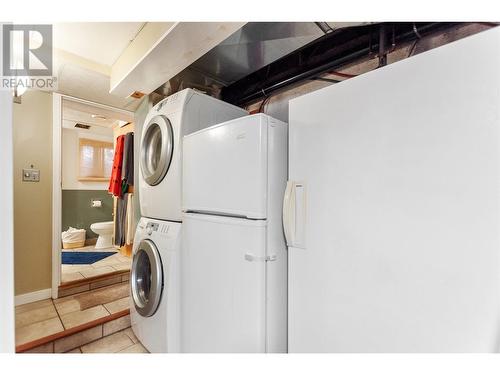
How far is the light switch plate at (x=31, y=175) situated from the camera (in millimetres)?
2110

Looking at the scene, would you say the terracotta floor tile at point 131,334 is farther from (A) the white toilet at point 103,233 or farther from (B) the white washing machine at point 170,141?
(A) the white toilet at point 103,233

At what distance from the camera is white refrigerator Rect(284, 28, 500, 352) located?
576 mm

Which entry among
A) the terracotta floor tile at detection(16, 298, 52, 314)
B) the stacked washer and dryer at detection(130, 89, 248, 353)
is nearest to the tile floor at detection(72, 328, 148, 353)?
the stacked washer and dryer at detection(130, 89, 248, 353)

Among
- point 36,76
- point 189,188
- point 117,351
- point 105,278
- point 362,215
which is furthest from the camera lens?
point 105,278

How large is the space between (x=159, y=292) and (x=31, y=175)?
181 cm

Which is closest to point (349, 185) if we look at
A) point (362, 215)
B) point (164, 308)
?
point (362, 215)

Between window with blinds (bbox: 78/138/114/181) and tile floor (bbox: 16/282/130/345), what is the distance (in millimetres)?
2484

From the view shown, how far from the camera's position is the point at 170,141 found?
1528 millimetres

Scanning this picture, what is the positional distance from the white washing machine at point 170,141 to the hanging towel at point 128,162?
3.47 feet

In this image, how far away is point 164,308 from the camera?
1.41 metres

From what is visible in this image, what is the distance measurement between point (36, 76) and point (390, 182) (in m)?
2.79

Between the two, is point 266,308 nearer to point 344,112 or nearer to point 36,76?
point 344,112

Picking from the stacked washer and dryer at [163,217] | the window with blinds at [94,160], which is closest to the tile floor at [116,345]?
the stacked washer and dryer at [163,217]
